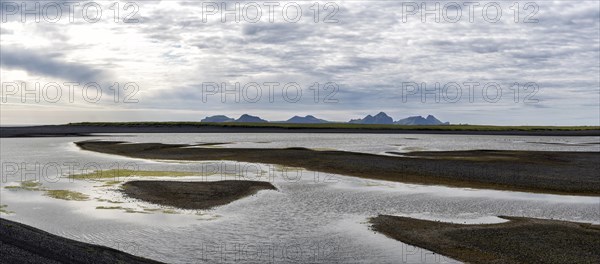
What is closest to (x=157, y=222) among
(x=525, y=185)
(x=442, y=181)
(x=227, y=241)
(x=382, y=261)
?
(x=227, y=241)

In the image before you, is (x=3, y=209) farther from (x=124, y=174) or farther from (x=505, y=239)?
(x=505, y=239)

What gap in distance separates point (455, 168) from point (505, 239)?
25.5m

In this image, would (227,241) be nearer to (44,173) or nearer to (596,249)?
(596,249)

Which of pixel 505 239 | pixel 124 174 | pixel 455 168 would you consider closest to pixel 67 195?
pixel 124 174

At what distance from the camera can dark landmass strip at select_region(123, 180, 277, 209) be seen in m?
27.8

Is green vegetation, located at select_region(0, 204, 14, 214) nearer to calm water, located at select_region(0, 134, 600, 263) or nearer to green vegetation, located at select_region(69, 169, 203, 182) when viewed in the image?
calm water, located at select_region(0, 134, 600, 263)

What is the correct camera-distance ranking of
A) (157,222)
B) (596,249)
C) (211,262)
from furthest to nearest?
1. (157,222)
2. (596,249)
3. (211,262)

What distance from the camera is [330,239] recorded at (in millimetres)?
19797

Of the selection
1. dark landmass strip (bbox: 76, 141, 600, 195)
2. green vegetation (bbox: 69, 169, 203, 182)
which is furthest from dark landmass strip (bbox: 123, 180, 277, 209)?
dark landmass strip (bbox: 76, 141, 600, 195)

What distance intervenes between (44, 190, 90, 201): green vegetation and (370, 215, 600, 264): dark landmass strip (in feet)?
57.8

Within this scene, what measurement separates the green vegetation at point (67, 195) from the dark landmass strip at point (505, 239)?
17606 millimetres

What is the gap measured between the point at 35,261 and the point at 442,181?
1176 inches

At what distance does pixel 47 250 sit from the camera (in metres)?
15.7

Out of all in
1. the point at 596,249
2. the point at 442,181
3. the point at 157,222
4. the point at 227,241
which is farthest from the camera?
the point at 442,181
